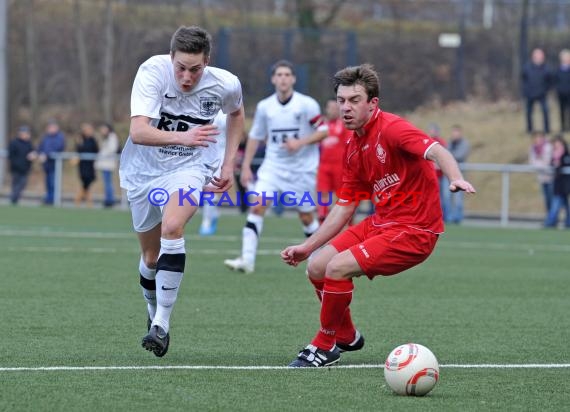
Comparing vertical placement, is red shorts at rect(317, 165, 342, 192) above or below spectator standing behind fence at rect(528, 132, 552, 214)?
above

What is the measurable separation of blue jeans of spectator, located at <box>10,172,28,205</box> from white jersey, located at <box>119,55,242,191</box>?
756 inches

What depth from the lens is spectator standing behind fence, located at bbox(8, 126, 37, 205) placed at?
85.5ft

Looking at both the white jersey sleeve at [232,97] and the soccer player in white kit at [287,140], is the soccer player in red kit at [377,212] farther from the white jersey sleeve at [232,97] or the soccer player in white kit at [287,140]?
the soccer player in white kit at [287,140]

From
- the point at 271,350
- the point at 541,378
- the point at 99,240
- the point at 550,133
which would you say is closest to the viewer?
the point at 541,378

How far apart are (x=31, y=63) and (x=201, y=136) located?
101 ft

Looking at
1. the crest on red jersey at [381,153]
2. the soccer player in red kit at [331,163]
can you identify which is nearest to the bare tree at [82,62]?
the soccer player in red kit at [331,163]

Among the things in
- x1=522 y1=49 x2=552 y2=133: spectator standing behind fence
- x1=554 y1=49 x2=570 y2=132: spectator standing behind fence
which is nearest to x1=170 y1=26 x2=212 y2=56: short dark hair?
A: x1=554 y1=49 x2=570 y2=132: spectator standing behind fence

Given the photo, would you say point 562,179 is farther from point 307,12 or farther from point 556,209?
point 307,12

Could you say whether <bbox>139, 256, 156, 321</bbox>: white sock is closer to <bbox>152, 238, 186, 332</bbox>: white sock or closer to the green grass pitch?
the green grass pitch

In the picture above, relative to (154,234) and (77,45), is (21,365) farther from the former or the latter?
(77,45)

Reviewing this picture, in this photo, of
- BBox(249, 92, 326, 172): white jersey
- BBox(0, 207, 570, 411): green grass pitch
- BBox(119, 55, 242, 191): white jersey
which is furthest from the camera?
BBox(249, 92, 326, 172): white jersey

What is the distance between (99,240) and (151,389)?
10635 mm

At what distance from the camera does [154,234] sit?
7.82m

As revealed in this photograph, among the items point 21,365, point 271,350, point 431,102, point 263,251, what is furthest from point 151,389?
point 431,102
